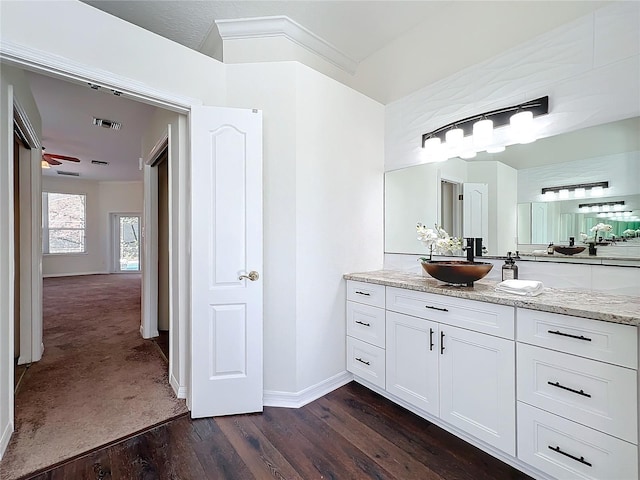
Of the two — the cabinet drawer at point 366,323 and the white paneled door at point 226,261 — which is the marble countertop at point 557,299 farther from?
the white paneled door at point 226,261

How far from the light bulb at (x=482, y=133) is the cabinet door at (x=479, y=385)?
4.51 feet

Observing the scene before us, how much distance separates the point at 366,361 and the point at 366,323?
0.30m

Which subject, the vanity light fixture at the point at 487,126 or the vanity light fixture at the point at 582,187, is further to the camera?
Result: the vanity light fixture at the point at 487,126

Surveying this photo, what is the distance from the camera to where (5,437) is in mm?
1797

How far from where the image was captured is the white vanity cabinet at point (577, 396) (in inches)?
51.2

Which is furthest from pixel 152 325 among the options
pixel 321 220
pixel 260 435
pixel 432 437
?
pixel 432 437

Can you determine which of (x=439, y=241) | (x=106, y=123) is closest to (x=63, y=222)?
(x=106, y=123)

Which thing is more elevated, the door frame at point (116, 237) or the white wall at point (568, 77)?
the white wall at point (568, 77)

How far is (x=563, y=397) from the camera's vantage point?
146 centimetres

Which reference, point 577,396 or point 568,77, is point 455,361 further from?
point 568,77

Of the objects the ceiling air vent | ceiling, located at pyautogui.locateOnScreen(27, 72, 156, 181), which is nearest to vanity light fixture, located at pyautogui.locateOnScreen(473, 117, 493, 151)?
ceiling, located at pyautogui.locateOnScreen(27, 72, 156, 181)

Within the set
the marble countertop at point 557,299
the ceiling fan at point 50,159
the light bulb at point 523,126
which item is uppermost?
the ceiling fan at point 50,159

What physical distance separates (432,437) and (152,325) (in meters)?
3.28

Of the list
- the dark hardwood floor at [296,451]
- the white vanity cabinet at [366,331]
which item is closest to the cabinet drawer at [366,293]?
the white vanity cabinet at [366,331]
